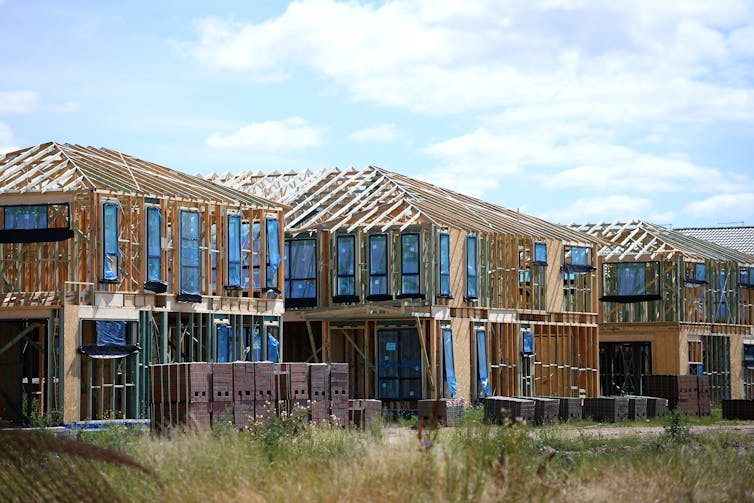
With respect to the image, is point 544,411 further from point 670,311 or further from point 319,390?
point 670,311

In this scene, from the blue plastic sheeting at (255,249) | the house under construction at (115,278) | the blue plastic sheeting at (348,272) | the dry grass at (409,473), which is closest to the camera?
the dry grass at (409,473)

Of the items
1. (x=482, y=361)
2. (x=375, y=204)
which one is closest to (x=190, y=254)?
(x=375, y=204)

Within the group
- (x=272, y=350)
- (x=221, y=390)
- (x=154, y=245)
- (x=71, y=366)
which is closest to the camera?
(x=221, y=390)

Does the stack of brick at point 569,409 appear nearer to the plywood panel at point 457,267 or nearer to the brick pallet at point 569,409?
the brick pallet at point 569,409

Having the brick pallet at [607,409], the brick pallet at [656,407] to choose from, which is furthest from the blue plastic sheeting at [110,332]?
the brick pallet at [656,407]

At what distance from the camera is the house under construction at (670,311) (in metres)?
46.3

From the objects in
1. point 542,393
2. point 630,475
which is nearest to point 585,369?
point 542,393

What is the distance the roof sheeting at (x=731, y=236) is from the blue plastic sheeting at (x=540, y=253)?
33332 millimetres

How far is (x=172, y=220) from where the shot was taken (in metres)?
30.4

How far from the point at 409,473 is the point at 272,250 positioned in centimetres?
2223

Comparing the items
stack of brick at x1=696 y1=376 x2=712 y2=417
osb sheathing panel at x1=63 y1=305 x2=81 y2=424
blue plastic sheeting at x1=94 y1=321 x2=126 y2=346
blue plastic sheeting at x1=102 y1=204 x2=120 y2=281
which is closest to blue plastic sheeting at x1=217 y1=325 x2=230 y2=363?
blue plastic sheeting at x1=94 y1=321 x2=126 y2=346

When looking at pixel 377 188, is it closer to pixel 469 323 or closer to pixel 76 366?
pixel 469 323

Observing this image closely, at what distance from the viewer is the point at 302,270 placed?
3744 centimetres

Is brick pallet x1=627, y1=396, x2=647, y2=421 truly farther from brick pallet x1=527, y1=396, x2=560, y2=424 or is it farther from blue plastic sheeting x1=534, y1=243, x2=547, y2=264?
blue plastic sheeting x1=534, y1=243, x2=547, y2=264
